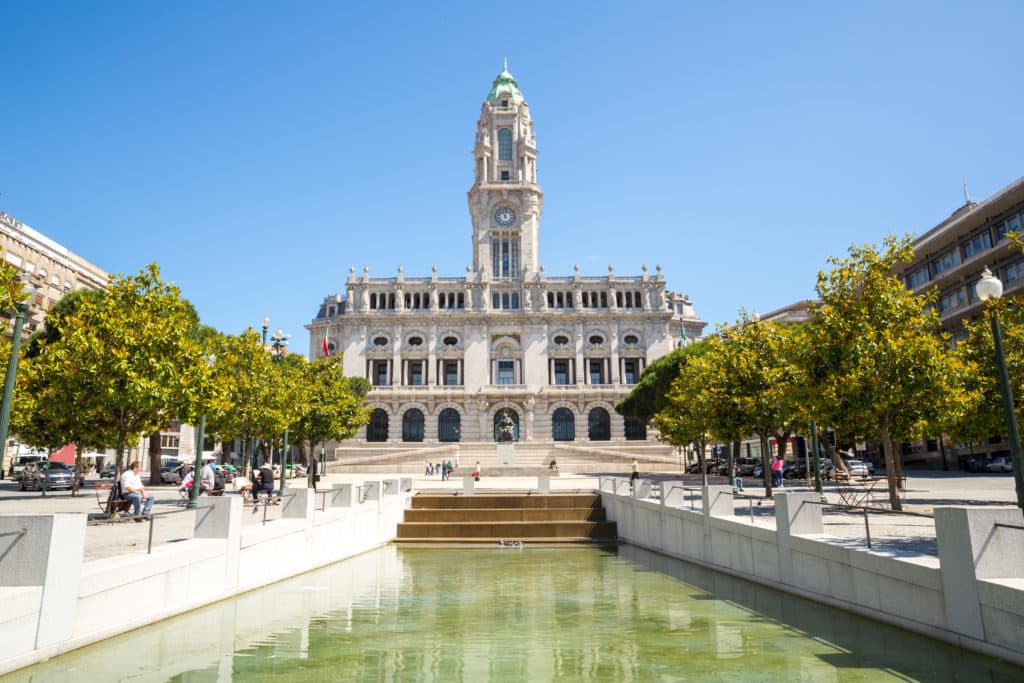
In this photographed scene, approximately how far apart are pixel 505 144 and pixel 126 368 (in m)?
73.0

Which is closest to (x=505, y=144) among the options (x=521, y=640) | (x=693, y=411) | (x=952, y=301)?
(x=952, y=301)

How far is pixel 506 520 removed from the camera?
27703mm

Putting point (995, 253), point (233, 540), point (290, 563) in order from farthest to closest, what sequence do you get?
point (995, 253), point (290, 563), point (233, 540)

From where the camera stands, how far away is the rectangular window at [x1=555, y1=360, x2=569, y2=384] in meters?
78.3

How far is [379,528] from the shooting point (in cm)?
2514

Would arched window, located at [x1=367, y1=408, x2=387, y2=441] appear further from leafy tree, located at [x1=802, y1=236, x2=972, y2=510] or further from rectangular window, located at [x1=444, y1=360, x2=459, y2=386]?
leafy tree, located at [x1=802, y1=236, x2=972, y2=510]

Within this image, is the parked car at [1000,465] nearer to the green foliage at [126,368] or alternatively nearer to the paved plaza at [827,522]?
the paved plaza at [827,522]

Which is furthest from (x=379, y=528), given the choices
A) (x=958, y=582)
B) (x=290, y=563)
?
(x=958, y=582)

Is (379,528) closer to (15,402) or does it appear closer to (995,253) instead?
(15,402)

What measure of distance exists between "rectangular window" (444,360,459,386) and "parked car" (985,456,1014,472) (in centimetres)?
5032

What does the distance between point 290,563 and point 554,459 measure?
46706 mm

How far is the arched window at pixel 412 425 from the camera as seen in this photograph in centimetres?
7525

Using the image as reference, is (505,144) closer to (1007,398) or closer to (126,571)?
(1007,398)

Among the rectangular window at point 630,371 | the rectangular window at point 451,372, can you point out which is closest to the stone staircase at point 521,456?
the rectangular window at point 451,372
